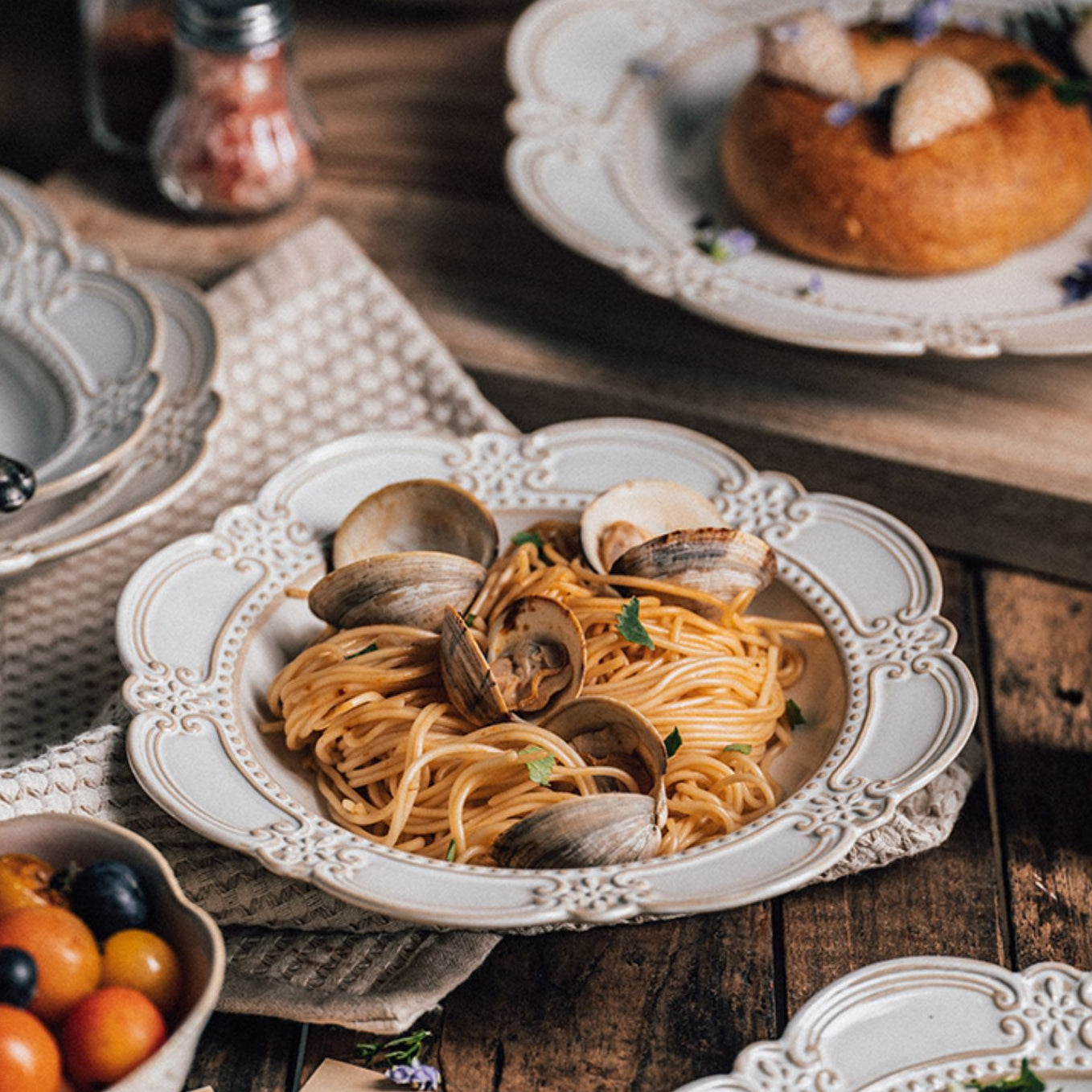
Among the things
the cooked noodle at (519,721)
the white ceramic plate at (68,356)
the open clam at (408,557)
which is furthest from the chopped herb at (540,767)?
the white ceramic plate at (68,356)

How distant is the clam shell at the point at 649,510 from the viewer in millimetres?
2238

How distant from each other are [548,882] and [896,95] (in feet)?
5.96

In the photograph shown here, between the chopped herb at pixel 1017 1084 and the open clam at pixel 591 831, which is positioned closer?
the chopped herb at pixel 1017 1084

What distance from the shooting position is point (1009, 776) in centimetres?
226

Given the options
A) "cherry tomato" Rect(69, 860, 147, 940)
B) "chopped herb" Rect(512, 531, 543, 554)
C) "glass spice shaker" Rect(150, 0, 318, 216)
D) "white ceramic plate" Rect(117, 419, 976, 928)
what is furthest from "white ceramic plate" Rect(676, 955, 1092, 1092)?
"glass spice shaker" Rect(150, 0, 318, 216)

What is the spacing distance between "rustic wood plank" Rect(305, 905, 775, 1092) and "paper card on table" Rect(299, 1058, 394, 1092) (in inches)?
0.8

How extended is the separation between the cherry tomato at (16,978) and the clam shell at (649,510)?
105 centimetres

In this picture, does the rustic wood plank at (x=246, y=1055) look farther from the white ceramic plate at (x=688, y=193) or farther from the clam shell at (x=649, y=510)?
the white ceramic plate at (x=688, y=193)

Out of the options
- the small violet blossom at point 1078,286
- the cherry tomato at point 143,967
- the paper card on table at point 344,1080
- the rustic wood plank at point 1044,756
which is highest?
the cherry tomato at point 143,967

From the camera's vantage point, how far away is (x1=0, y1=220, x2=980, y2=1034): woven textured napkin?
1.92m

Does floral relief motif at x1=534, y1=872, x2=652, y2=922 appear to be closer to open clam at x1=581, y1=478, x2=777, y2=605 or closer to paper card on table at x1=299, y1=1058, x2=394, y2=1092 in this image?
paper card on table at x1=299, y1=1058, x2=394, y2=1092

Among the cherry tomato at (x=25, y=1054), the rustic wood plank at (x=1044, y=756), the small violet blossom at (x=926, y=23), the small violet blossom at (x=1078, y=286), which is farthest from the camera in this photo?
the small violet blossom at (x=926, y=23)

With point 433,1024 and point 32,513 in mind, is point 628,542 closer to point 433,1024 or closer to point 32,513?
point 433,1024

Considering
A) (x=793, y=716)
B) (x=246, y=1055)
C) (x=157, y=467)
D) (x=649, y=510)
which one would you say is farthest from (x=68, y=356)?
(x=793, y=716)
